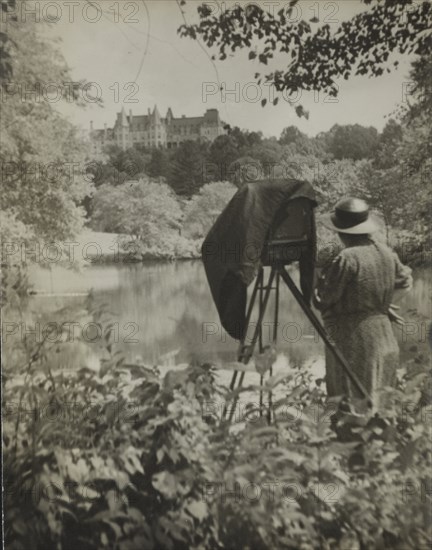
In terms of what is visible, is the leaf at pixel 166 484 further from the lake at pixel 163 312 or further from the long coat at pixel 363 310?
the long coat at pixel 363 310

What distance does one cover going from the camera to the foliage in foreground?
8.27 ft

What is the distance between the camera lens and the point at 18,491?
258cm

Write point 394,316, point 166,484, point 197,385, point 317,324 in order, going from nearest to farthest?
point 166,484, point 197,385, point 317,324, point 394,316

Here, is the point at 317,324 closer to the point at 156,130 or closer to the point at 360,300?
the point at 360,300

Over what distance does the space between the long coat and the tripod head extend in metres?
0.21

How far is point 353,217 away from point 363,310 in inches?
21.8

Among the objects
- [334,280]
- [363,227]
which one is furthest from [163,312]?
[363,227]

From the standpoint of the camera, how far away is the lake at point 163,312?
113 inches

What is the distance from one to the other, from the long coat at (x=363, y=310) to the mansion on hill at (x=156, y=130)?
3.60ft

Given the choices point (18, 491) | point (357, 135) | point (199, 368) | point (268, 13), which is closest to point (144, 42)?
point (268, 13)

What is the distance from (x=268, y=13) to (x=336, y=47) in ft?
1.50

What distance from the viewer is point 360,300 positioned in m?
2.96

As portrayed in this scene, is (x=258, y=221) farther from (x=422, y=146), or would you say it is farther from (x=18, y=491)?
(x=18, y=491)

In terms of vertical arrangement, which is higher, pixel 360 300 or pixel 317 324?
pixel 360 300
